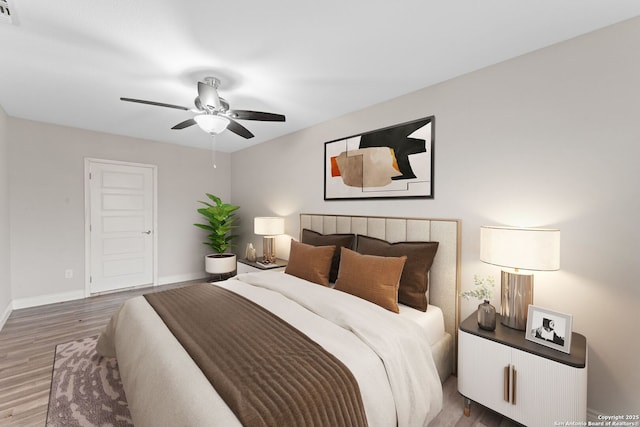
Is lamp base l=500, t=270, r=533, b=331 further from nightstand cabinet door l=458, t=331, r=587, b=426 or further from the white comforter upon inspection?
the white comforter

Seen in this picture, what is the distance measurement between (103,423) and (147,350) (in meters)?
0.67

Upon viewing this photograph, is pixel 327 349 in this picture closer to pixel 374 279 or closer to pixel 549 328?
pixel 374 279

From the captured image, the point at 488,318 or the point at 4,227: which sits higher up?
the point at 4,227

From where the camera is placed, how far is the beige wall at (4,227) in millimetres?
3010

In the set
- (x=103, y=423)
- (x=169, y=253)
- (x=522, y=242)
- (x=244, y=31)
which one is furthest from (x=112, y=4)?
(x=169, y=253)

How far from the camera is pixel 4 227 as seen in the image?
3111 mm

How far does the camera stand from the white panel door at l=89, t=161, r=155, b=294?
398cm

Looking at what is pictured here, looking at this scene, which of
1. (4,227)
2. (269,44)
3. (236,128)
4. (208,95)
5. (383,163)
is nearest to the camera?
(269,44)

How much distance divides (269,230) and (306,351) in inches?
99.3

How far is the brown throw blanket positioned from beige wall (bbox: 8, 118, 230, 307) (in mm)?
3088

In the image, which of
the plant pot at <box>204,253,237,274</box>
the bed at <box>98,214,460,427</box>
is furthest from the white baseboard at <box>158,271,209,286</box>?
the bed at <box>98,214,460,427</box>

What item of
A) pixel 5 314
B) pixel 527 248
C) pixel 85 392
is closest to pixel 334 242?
pixel 527 248

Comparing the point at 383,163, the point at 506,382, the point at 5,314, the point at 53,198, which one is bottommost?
the point at 5,314

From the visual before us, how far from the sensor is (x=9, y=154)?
11.1ft
